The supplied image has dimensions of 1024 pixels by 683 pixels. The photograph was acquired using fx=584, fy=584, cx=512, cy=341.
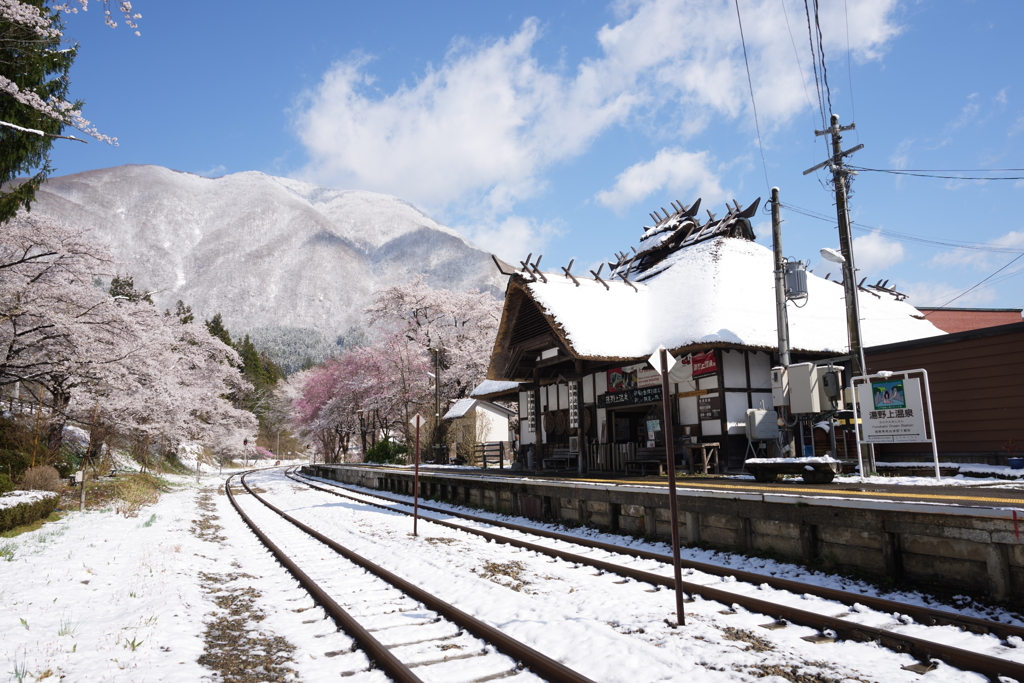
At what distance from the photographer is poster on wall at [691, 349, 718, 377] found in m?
17.4

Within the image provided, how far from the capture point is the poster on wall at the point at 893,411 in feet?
35.9

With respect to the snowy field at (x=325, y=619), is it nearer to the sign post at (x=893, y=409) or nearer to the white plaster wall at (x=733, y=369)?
the sign post at (x=893, y=409)

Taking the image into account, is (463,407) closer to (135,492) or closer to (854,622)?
(135,492)

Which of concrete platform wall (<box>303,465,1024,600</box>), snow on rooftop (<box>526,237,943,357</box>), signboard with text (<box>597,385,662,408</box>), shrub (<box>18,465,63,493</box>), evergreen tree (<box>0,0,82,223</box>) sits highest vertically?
evergreen tree (<box>0,0,82,223</box>)

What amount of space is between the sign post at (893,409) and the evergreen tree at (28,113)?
16.9 meters

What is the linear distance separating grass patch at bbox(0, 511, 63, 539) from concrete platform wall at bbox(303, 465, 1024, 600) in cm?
1132

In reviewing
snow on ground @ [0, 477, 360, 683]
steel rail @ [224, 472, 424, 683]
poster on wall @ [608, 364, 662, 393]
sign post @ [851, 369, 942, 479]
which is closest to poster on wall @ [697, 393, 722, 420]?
poster on wall @ [608, 364, 662, 393]

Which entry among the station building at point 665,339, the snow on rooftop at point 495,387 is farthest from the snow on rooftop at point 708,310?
the snow on rooftop at point 495,387

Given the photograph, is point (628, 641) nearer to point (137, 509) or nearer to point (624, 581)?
point (624, 581)

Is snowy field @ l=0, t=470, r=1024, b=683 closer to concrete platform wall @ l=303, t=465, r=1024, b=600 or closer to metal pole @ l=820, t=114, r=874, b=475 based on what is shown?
concrete platform wall @ l=303, t=465, r=1024, b=600

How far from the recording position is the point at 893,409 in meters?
11.3

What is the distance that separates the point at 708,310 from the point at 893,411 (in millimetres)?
7329

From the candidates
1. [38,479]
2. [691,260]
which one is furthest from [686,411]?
[38,479]

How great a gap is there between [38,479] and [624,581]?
54.1 ft
